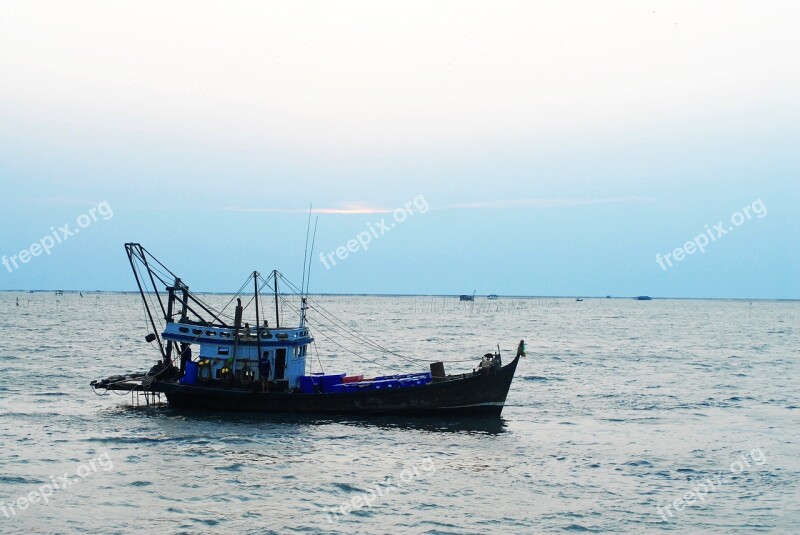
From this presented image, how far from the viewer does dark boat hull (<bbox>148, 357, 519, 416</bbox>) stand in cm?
3509

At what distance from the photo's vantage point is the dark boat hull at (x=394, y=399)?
35094 millimetres

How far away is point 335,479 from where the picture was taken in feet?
82.6

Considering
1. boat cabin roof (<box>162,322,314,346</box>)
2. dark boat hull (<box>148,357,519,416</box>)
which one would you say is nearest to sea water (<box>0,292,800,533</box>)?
dark boat hull (<box>148,357,519,416</box>)

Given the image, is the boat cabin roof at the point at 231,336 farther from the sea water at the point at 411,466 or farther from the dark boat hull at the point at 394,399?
the sea water at the point at 411,466

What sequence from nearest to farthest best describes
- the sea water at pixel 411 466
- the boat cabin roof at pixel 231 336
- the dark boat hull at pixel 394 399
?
the sea water at pixel 411 466 < the dark boat hull at pixel 394 399 < the boat cabin roof at pixel 231 336

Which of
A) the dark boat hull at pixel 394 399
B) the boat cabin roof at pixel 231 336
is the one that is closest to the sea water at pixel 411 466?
the dark boat hull at pixel 394 399

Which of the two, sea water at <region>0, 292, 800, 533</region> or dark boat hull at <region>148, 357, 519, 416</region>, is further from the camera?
dark boat hull at <region>148, 357, 519, 416</region>

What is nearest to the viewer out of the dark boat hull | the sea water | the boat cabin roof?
the sea water

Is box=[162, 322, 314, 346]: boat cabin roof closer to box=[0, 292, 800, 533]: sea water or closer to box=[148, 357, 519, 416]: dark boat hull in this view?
box=[148, 357, 519, 416]: dark boat hull

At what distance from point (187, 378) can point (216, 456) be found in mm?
9212

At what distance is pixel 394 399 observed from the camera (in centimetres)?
3525

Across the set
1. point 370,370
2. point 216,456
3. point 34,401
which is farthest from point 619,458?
point 370,370

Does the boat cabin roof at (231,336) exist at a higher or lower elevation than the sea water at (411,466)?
higher

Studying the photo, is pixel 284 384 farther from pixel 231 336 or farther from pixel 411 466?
pixel 411 466
